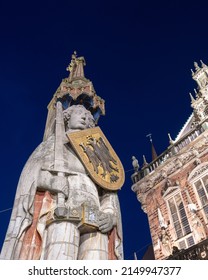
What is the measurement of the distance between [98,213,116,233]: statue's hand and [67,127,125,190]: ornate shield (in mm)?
843

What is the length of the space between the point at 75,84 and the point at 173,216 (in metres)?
11.1

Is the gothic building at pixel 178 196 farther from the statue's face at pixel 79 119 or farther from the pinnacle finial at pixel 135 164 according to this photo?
the statue's face at pixel 79 119

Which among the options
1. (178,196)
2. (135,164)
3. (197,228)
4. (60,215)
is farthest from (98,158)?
(135,164)

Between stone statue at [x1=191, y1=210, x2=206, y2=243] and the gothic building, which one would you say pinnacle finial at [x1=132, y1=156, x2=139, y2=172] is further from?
stone statue at [x1=191, y1=210, x2=206, y2=243]

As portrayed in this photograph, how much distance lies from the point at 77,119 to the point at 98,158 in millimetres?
1203

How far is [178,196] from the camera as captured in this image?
52.6 ft

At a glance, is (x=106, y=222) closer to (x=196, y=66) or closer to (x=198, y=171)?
(x=198, y=171)

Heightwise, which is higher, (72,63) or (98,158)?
(72,63)

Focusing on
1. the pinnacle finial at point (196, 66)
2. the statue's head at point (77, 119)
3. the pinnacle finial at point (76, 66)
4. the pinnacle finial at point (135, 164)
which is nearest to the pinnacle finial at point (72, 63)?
the pinnacle finial at point (76, 66)

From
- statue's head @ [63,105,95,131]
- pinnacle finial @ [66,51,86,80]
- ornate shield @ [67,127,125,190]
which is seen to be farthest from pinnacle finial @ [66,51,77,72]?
ornate shield @ [67,127,125,190]

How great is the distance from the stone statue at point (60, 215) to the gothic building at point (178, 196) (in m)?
9.62
